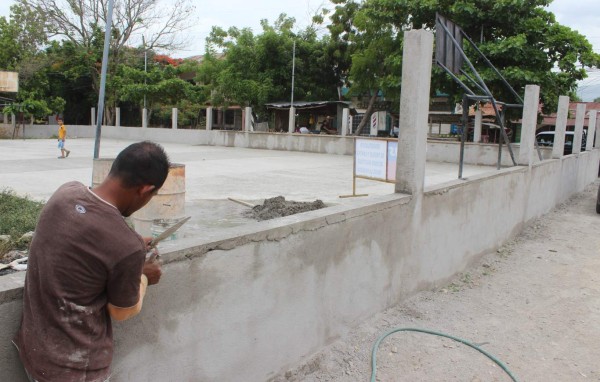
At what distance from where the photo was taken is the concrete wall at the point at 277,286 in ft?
8.14

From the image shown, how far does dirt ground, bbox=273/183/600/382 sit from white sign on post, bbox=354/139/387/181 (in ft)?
7.95

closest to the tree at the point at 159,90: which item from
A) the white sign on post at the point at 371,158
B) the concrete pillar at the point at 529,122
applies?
the white sign on post at the point at 371,158

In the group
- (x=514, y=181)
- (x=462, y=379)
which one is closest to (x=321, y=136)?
(x=514, y=181)

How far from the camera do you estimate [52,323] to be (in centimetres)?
174

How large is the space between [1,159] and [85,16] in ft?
69.9

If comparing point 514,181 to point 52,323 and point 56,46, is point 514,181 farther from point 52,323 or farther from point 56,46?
point 56,46

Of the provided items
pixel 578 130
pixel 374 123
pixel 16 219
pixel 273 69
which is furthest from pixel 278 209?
pixel 273 69

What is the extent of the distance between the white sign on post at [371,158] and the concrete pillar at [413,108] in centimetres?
386

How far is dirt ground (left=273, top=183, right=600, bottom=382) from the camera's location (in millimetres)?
3828

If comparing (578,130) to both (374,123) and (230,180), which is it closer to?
(374,123)

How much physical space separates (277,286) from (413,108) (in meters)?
2.26

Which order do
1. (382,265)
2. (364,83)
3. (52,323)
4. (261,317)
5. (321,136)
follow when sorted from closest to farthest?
(52,323)
(261,317)
(382,265)
(321,136)
(364,83)

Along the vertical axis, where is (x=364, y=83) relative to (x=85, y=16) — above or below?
below

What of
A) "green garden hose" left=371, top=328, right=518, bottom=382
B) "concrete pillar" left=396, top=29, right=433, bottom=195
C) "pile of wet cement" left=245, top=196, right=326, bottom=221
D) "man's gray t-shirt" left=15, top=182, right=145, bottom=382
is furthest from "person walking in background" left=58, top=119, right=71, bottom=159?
"man's gray t-shirt" left=15, top=182, right=145, bottom=382
